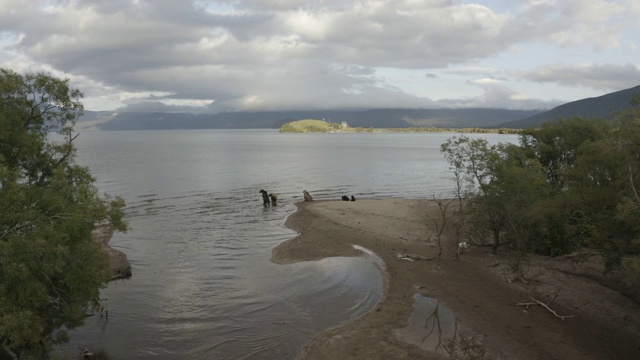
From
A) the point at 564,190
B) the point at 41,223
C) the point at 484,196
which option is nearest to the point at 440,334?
the point at 484,196

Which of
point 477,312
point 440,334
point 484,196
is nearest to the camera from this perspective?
point 440,334

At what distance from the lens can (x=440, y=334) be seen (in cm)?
2084

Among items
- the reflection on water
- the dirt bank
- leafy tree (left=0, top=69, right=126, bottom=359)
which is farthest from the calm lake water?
leafy tree (left=0, top=69, right=126, bottom=359)

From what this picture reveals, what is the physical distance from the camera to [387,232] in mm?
41188

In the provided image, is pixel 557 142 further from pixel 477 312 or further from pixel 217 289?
pixel 217 289

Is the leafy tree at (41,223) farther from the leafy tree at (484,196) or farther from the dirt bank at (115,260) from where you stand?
the leafy tree at (484,196)

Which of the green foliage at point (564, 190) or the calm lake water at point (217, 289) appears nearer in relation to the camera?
the green foliage at point (564, 190)

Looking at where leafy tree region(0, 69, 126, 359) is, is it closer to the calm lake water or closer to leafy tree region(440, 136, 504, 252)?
the calm lake water

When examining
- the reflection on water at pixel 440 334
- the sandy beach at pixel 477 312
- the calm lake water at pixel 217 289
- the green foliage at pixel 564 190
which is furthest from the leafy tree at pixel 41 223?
the green foliage at pixel 564 190

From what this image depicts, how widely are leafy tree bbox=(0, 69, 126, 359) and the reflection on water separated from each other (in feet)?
48.3

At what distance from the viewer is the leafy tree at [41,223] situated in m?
14.1

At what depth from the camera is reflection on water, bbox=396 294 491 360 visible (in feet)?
62.1

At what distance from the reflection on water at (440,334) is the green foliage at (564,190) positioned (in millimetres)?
7724

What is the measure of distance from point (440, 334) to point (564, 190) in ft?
53.5
